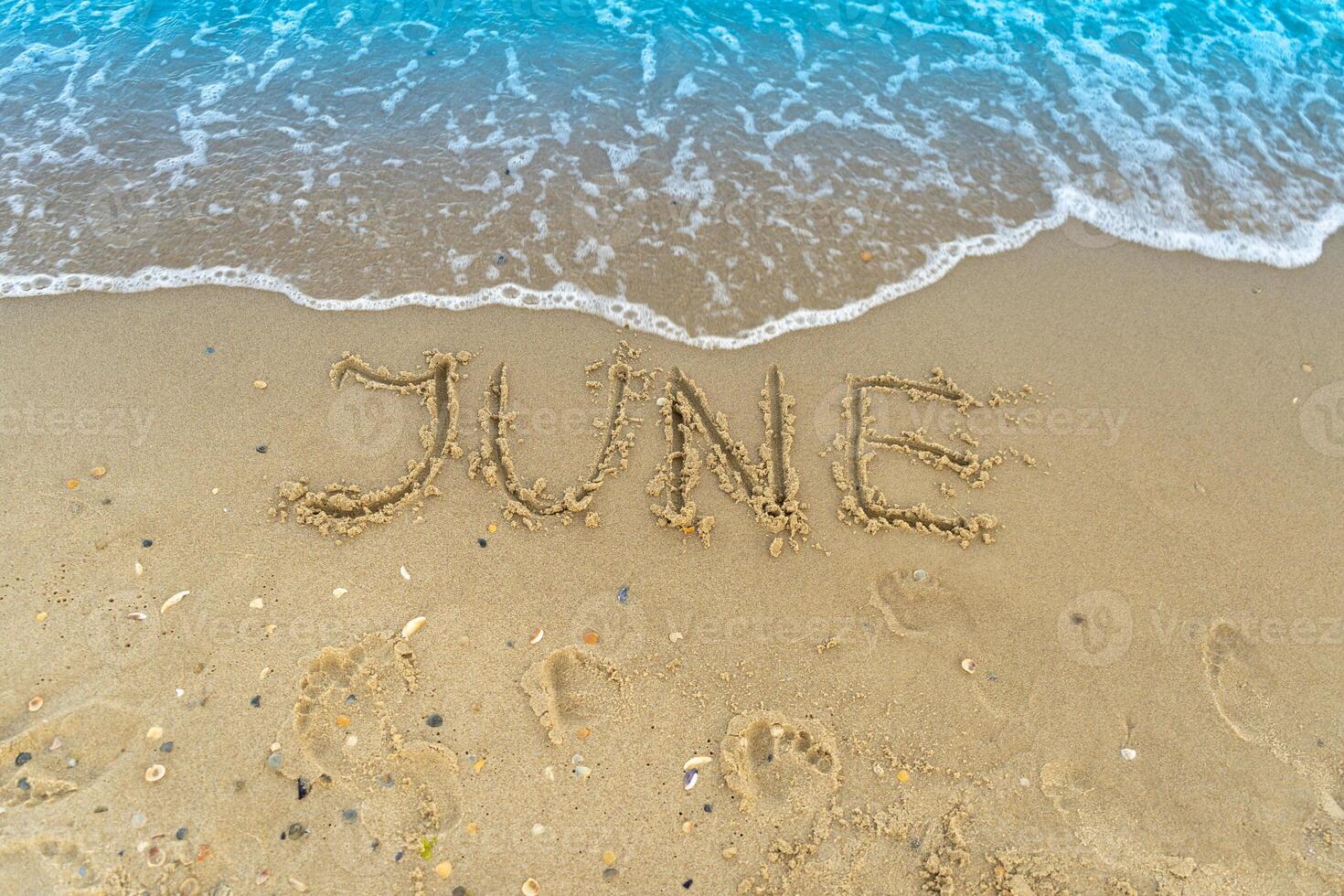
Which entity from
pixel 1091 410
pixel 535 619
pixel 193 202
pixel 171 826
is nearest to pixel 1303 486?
pixel 1091 410

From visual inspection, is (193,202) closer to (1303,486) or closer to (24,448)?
(24,448)

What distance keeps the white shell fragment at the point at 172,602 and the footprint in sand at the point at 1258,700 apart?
5014mm

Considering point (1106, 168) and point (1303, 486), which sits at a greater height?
point (1106, 168)

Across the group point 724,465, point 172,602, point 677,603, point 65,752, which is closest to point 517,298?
point 724,465

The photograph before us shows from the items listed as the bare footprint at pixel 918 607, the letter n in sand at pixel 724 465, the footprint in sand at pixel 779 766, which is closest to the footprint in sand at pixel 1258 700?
the bare footprint at pixel 918 607

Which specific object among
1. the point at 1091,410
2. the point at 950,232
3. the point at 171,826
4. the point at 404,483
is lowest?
the point at 171,826

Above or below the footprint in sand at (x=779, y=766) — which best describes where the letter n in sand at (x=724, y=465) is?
above

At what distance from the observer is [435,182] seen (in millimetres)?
5875

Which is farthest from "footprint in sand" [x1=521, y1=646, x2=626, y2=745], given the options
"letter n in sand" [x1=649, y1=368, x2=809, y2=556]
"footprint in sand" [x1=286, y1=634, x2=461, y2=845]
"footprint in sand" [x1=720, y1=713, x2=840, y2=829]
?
"letter n in sand" [x1=649, y1=368, x2=809, y2=556]

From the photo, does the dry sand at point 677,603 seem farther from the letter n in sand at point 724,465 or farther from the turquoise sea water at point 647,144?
the turquoise sea water at point 647,144

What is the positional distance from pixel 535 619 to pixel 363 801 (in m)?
1.05

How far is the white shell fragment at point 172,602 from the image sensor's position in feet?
11.8

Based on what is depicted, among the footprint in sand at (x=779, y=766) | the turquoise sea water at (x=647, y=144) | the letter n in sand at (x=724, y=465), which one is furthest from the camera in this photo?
the turquoise sea water at (x=647, y=144)

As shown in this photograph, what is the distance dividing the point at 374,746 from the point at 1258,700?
410 cm
